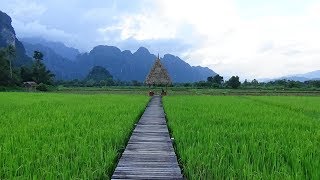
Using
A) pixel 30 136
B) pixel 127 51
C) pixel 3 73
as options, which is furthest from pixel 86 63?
pixel 30 136

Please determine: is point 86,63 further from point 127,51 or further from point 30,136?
point 30,136

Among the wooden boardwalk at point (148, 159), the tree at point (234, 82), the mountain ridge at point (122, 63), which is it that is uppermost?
the mountain ridge at point (122, 63)

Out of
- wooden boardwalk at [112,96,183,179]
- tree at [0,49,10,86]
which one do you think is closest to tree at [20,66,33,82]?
tree at [0,49,10,86]

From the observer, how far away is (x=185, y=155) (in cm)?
405

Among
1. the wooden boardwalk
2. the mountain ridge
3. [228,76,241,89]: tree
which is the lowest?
the wooden boardwalk

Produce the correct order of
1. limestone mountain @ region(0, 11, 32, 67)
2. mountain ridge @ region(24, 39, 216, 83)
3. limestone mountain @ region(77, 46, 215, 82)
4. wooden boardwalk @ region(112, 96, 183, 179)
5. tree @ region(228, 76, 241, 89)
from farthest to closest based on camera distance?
limestone mountain @ region(77, 46, 215, 82), mountain ridge @ region(24, 39, 216, 83), limestone mountain @ region(0, 11, 32, 67), tree @ region(228, 76, 241, 89), wooden boardwalk @ region(112, 96, 183, 179)

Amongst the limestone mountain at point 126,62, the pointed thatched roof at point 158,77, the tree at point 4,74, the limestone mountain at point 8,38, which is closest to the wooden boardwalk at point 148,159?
the pointed thatched roof at point 158,77

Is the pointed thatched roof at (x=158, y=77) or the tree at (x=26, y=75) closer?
the pointed thatched roof at (x=158, y=77)

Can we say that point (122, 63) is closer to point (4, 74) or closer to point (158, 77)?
point (4, 74)

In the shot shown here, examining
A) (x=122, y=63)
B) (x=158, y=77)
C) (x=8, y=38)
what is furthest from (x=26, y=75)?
(x=122, y=63)

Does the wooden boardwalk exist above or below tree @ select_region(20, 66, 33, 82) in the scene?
below

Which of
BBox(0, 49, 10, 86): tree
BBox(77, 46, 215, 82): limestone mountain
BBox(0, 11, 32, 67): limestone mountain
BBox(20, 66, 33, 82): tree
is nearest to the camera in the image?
BBox(0, 49, 10, 86): tree

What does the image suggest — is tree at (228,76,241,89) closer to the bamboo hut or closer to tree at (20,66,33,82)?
the bamboo hut

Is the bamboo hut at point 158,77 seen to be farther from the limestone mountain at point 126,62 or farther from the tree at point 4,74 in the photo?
the limestone mountain at point 126,62
